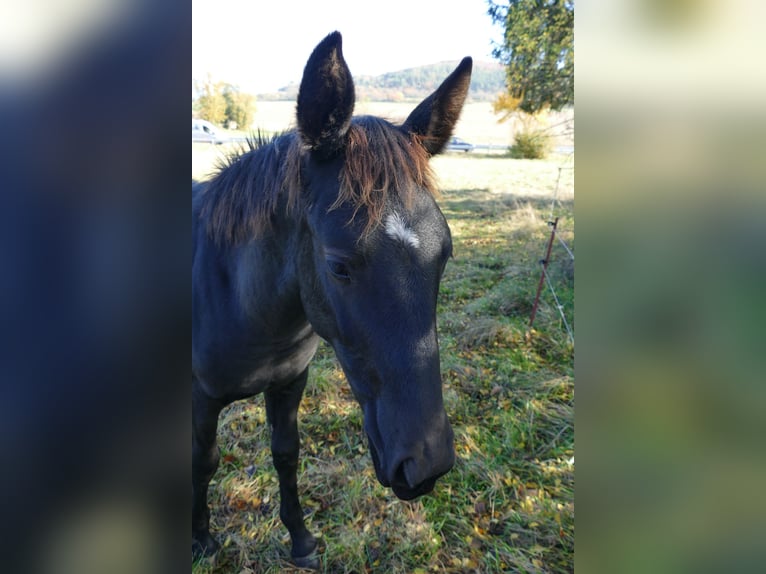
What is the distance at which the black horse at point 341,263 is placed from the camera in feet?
4.53

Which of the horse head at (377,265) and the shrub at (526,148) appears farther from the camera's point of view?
the shrub at (526,148)

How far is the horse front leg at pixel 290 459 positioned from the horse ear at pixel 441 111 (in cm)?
149

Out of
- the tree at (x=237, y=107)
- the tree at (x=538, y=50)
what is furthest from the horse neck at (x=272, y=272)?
the tree at (x=237, y=107)

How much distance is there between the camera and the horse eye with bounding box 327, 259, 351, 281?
147cm

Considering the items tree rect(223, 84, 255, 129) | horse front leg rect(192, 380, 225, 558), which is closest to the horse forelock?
horse front leg rect(192, 380, 225, 558)

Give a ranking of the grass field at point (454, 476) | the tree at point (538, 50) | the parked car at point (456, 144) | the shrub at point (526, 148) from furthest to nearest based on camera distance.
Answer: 1. the shrub at point (526, 148)
2. the tree at point (538, 50)
3. the grass field at point (454, 476)
4. the parked car at point (456, 144)

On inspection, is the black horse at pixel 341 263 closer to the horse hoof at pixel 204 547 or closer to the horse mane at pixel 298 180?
the horse mane at pixel 298 180

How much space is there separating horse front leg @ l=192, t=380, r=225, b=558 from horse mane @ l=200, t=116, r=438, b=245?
868 mm

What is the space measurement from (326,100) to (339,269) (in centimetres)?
59

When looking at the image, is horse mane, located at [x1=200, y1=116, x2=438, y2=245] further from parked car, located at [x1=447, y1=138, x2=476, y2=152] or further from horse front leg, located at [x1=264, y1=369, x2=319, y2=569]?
horse front leg, located at [x1=264, y1=369, x2=319, y2=569]
